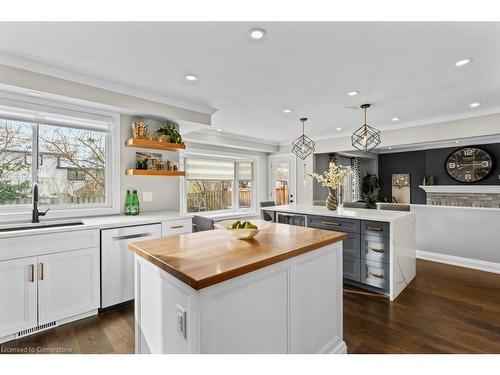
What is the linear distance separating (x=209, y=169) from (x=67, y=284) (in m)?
3.50

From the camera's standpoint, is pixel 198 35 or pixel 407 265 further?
pixel 407 265

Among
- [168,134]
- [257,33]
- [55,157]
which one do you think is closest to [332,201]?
[168,134]

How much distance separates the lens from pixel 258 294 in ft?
4.45

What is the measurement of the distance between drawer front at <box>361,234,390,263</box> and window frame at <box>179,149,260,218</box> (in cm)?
316

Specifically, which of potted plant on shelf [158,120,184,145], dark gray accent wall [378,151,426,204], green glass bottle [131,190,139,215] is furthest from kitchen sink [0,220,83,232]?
dark gray accent wall [378,151,426,204]

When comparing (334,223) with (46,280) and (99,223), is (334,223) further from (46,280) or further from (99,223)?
(46,280)

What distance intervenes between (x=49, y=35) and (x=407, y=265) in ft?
14.0

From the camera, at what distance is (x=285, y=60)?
221 cm

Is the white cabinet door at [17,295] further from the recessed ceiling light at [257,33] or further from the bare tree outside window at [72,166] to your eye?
the recessed ceiling light at [257,33]

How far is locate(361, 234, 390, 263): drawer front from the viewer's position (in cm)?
288

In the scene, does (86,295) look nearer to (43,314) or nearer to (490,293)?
(43,314)

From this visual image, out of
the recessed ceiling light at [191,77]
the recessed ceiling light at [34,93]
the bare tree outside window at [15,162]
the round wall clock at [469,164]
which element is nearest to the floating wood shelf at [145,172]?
the bare tree outside window at [15,162]

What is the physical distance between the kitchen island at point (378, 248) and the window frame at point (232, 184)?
274cm
